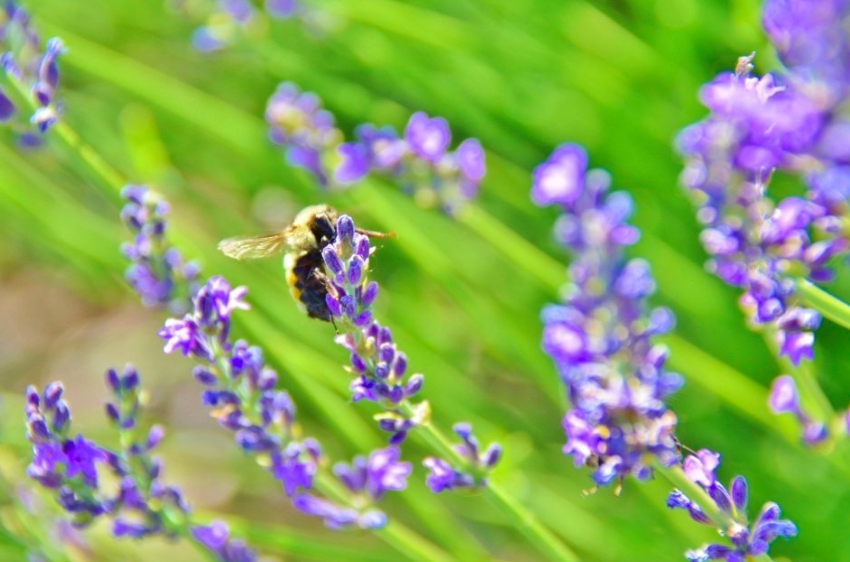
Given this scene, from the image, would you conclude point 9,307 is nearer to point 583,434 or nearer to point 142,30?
point 142,30

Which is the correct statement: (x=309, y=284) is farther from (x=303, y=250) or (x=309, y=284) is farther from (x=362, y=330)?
(x=362, y=330)

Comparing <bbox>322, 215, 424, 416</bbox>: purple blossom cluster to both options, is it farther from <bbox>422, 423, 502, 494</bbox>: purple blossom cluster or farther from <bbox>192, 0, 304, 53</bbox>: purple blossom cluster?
<bbox>192, 0, 304, 53</bbox>: purple blossom cluster

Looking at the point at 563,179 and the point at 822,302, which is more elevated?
the point at 563,179

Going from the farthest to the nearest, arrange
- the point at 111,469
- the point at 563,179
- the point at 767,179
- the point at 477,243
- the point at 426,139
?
the point at 477,243
the point at 426,139
the point at 563,179
the point at 111,469
the point at 767,179

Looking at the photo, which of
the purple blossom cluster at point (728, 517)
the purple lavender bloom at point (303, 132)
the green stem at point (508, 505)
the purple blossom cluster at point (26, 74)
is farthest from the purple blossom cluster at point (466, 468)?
the purple lavender bloom at point (303, 132)

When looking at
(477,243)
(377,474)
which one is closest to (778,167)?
(377,474)

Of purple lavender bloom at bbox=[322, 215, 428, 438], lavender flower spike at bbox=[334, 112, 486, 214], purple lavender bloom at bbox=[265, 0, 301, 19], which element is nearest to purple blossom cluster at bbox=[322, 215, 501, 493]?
purple lavender bloom at bbox=[322, 215, 428, 438]
